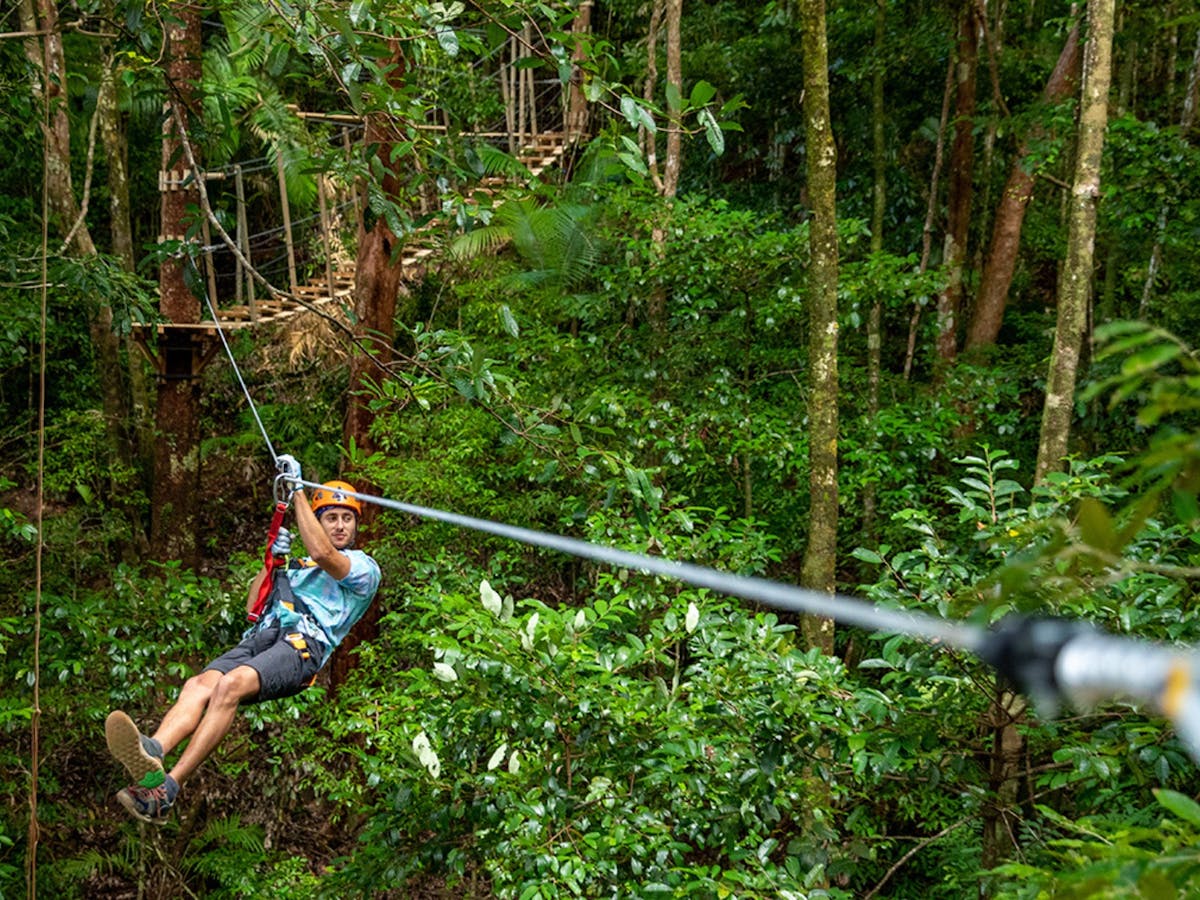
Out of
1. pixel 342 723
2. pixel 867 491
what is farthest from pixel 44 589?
pixel 867 491

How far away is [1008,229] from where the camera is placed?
25.3ft

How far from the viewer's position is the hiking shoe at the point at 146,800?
3.28 m

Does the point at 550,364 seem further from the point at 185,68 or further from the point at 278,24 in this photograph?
the point at 278,24

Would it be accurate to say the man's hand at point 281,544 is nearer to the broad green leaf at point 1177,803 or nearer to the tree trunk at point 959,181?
the broad green leaf at point 1177,803

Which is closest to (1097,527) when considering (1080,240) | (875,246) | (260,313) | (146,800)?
(146,800)

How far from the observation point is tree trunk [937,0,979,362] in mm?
7742

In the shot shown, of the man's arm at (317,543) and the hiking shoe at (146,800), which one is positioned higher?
the man's arm at (317,543)

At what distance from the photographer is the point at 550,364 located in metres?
6.63

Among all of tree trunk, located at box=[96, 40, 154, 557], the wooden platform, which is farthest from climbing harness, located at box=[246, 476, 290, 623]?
tree trunk, located at box=[96, 40, 154, 557]

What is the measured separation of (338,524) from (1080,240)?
9.15 feet

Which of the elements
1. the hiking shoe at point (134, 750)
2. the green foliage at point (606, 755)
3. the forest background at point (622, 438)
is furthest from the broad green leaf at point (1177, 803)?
the hiking shoe at point (134, 750)

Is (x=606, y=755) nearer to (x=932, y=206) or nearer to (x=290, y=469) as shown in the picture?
(x=290, y=469)

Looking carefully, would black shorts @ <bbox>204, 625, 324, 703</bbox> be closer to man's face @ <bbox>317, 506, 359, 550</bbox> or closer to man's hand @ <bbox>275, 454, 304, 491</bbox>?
man's face @ <bbox>317, 506, 359, 550</bbox>

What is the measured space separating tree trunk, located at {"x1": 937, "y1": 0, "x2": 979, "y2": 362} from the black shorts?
5.34m
